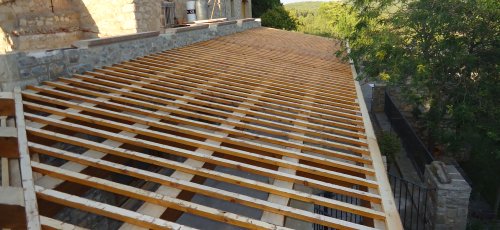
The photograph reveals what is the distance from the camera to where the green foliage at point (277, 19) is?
23.2 m

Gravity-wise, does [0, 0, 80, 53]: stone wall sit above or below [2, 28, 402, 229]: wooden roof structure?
above

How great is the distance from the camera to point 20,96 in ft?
12.5

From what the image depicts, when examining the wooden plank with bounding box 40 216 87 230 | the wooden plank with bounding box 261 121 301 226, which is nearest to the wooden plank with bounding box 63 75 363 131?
the wooden plank with bounding box 261 121 301 226

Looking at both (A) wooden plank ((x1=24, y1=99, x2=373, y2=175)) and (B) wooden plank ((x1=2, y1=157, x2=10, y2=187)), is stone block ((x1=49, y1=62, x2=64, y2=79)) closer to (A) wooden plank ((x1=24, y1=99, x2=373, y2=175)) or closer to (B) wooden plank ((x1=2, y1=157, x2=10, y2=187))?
(A) wooden plank ((x1=24, y1=99, x2=373, y2=175))

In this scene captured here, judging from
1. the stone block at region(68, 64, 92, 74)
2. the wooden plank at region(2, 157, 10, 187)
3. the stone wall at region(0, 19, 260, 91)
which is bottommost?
the wooden plank at region(2, 157, 10, 187)

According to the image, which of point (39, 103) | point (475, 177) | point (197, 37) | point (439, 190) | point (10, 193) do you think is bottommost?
point (475, 177)

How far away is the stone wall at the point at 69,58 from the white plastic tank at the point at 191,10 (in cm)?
610

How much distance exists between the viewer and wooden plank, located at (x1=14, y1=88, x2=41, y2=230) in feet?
7.45

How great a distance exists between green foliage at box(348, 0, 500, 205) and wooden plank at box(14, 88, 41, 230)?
6.70m

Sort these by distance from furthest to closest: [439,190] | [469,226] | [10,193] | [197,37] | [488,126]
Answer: [197,37] → [488,126] → [469,226] → [439,190] → [10,193]

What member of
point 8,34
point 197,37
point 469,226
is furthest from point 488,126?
point 8,34

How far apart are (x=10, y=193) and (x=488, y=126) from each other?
8.27 m

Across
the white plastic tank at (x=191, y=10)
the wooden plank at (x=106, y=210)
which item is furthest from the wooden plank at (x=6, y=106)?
the white plastic tank at (x=191, y=10)

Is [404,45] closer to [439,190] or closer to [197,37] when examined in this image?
[439,190]
